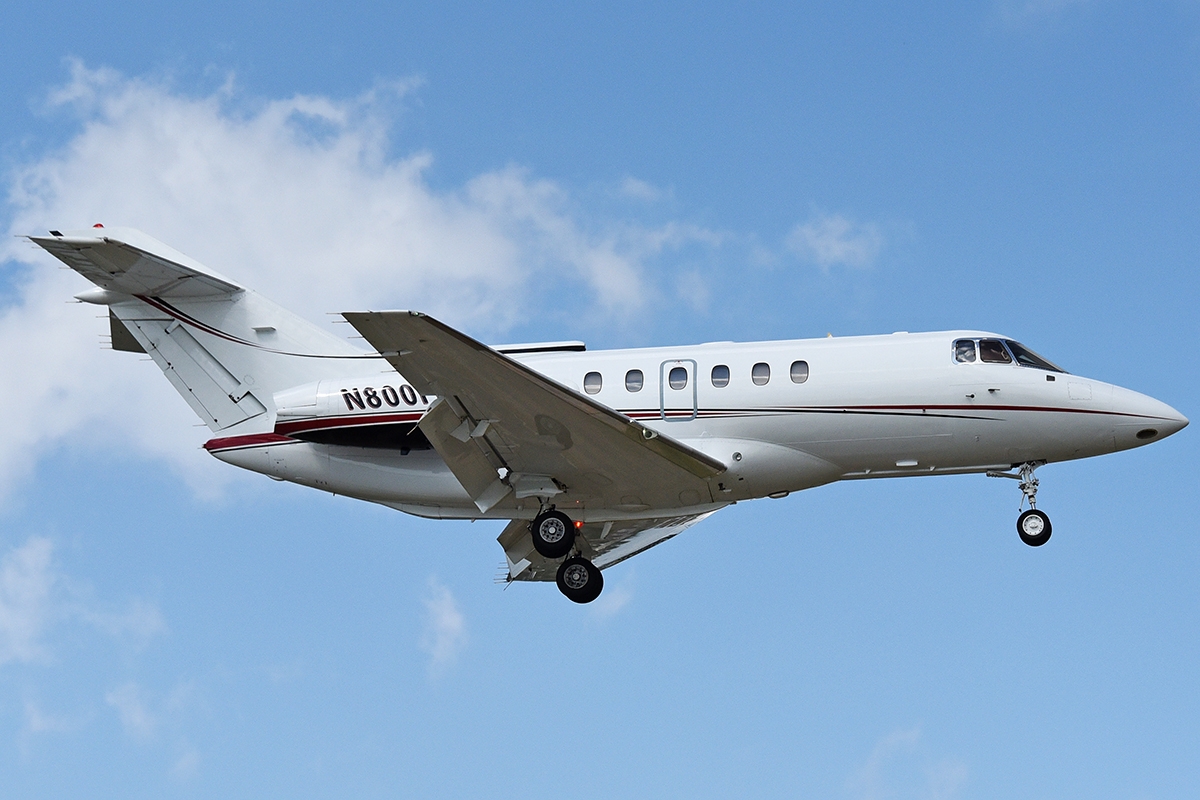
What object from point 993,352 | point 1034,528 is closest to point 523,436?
point 993,352

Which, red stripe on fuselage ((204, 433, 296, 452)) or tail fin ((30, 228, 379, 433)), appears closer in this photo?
red stripe on fuselage ((204, 433, 296, 452))

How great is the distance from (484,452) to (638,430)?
230cm

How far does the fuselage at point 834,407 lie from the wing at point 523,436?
2.49 ft

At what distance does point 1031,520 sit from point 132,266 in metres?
13.9

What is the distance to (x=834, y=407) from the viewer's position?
19.1 m

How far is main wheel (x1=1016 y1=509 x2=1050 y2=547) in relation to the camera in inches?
766

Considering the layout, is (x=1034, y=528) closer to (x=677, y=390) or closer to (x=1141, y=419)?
(x=1141, y=419)

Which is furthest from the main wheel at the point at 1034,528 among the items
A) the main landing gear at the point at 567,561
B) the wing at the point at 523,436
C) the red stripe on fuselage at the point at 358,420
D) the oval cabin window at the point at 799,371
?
the red stripe on fuselage at the point at 358,420

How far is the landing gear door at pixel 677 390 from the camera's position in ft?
63.9

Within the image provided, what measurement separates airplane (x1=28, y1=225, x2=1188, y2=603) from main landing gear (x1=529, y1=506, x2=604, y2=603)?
0.03 meters

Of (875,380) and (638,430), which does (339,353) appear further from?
(875,380)

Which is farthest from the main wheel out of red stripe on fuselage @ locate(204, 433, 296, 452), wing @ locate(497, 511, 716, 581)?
red stripe on fuselage @ locate(204, 433, 296, 452)

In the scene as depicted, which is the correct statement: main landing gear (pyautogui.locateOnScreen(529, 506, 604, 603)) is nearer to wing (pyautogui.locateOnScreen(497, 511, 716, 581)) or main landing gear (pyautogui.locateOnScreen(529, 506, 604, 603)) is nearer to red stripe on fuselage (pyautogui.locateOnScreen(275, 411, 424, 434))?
wing (pyautogui.locateOnScreen(497, 511, 716, 581))

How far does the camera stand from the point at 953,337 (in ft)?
64.3
